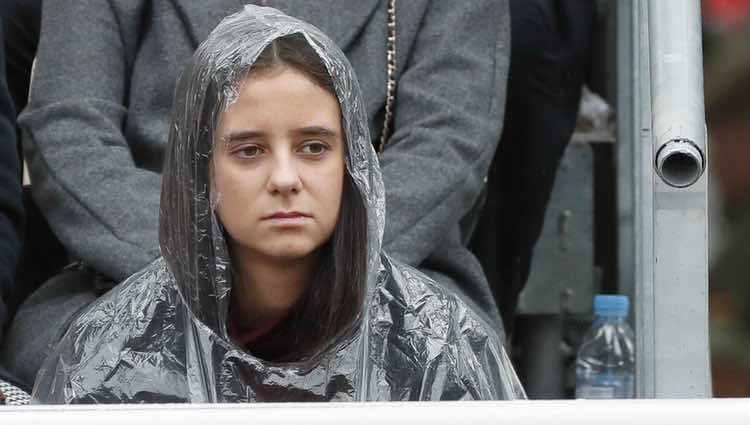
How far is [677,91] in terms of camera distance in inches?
93.3

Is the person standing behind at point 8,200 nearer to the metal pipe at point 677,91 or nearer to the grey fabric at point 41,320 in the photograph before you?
the grey fabric at point 41,320

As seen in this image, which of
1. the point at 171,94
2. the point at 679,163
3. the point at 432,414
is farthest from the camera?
the point at 171,94

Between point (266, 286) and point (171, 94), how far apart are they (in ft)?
2.28

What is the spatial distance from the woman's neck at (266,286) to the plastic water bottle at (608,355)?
1.04 m

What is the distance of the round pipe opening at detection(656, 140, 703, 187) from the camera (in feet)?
7.41

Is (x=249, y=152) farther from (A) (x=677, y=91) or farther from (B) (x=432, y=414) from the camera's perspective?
(B) (x=432, y=414)

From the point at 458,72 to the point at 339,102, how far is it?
666 millimetres

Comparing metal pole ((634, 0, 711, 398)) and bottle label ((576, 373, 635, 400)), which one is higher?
metal pole ((634, 0, 711, 398))

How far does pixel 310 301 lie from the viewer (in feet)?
7.81

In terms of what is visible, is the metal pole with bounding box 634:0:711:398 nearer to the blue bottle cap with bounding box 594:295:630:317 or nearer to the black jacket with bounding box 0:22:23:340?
the blue bottle cap with bounding box 594:295:630:317

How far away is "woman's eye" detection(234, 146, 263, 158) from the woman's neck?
0.42ft

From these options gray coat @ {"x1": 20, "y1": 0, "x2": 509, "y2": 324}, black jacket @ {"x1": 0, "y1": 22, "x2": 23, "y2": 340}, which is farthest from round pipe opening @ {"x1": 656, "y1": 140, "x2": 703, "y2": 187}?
black jacket @ {"x1": 0, "y1": 22, "x2": 23, "y2": 340}

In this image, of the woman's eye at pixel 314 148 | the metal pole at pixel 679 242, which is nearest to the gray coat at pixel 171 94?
the woman's eye at pixel 314 148

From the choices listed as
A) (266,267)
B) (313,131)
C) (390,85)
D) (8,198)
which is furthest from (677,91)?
(8,198)
